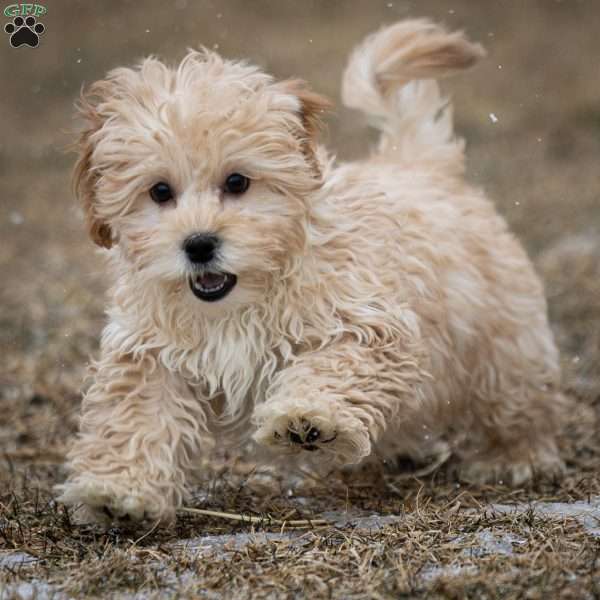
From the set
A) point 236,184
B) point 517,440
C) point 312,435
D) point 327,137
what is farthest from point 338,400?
point 517,440

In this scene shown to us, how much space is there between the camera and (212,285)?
399 centimetres

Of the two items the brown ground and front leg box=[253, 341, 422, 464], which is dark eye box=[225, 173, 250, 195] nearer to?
front leg box=[253, 341, 422, 464]

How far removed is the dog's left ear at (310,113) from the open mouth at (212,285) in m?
0.55

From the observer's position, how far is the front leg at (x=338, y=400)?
3805 millimetres

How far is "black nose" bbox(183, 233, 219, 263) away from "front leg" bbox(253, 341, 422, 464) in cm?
52

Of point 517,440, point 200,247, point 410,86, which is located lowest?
point 517,440

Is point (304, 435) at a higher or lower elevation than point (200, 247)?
lower

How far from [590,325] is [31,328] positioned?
3.55 meters

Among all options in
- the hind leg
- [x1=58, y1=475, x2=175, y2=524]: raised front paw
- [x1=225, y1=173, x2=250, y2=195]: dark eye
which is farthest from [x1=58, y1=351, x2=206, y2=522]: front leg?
the hind leg

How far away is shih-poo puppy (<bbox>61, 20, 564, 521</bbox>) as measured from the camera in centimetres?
388

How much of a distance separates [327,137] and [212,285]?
78cm

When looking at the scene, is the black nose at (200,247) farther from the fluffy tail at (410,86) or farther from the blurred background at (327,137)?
the fluffy tail at (410,86)

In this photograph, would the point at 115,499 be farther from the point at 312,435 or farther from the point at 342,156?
the point at 342,156

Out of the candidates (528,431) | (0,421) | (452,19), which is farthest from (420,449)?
(452,19)
